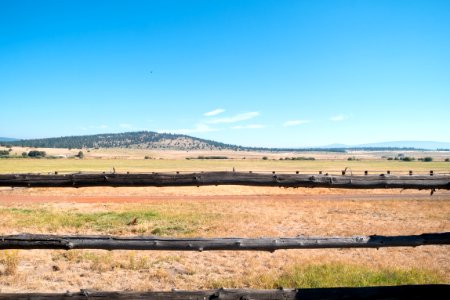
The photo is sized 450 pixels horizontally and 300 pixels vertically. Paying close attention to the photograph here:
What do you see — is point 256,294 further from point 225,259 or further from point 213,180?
point 225,259

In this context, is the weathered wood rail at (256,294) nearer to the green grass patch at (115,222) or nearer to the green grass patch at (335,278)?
the green grass patch at (335,278)

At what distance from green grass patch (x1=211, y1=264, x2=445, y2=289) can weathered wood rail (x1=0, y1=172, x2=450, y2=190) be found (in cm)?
319

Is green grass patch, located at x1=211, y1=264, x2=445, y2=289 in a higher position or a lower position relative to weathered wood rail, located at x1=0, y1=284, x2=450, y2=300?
lower

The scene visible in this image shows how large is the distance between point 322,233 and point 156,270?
8350mm

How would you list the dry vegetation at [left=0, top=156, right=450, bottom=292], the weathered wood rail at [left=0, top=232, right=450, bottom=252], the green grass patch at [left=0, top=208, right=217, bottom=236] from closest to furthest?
the weathered wood rail at [left=0, top=232, right=450, bottom=252] → the dry vegetation at [left=0, top=156, right=450, bottom=292] → the green grass patch at [left=0, top=208, right=217, bottom=236]

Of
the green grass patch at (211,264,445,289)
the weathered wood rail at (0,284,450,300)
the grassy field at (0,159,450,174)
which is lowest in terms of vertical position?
the grassy field at (0,159,450,174)

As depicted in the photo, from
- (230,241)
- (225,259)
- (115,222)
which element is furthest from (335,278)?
(115,222)

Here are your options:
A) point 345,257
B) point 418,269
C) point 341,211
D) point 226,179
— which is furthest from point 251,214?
point 226,179

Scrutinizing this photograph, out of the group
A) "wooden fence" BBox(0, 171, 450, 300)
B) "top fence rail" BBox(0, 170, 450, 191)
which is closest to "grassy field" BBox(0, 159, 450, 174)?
"top fence rail" BBox(0, 170, 450, 191)

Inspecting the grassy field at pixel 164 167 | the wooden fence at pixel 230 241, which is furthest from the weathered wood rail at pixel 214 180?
the grassy field at pixel 164 167

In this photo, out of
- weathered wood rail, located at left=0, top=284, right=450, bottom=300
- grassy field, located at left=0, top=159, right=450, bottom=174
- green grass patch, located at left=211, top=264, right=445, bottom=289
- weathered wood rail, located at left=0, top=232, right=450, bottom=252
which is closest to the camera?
weathered wood rail, located at left=0, top=284, right=450, bottom=300

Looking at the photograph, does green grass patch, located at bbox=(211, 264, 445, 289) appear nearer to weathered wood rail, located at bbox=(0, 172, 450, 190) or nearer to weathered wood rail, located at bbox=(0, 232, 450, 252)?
weathered wood rail, located at bbox=(0, 232, 450, 252)

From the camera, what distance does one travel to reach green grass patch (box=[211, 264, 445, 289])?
7.43m

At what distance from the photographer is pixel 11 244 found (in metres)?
4.41
